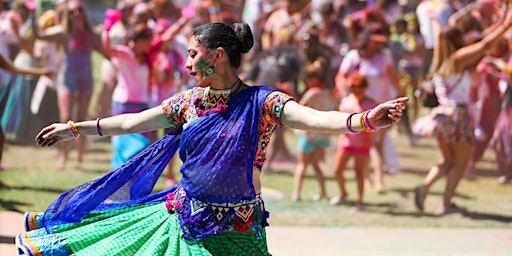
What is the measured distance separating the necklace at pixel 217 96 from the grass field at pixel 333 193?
3468 millimetres

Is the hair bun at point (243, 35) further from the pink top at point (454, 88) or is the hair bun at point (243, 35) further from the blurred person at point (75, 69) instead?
the blurred person at point (75, 69)

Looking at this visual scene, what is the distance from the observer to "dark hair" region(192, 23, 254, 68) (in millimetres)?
5340

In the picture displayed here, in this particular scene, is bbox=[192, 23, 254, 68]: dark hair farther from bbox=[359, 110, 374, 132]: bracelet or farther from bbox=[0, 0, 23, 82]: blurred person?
bbox=[0, 0, 23, 82]: blurred person

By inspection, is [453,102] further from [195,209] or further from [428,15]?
[195,209]

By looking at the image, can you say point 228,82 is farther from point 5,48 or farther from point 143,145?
point 5,48

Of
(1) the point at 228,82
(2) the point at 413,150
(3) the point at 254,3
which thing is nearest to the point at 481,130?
(2) the point at 413,150

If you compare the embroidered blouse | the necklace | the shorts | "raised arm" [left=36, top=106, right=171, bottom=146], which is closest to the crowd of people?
the shorts

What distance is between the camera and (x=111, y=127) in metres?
5.71

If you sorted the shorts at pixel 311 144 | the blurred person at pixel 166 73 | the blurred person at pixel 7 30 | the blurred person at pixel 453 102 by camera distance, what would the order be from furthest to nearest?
the blurred person at pixel 7 30
the blurred person at pixel 166 73
the shorts at pixel 311 144
the blurred person at pixel 453 102

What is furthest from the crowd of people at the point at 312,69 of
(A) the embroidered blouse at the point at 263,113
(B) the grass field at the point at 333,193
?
(A) the embroidered blouse at the point at 263,113

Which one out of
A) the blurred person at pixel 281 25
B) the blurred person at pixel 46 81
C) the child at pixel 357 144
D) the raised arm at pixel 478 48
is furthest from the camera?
the blurred person at pixel 46 81

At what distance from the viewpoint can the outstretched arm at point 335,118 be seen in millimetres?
4793

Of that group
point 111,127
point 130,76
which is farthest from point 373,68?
point 111,127

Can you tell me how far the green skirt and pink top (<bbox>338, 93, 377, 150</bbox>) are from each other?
4.93 meters
